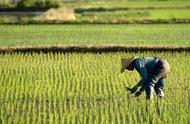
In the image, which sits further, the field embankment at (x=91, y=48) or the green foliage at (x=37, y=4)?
the green foliage at (x=37, y=4)

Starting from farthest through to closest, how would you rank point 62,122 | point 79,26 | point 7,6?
point 7,6 < point 79,26 < point 62,122

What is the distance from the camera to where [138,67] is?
8.23 meters

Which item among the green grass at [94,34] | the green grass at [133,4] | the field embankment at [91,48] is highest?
the green grass at [133,4]

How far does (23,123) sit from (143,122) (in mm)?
1805

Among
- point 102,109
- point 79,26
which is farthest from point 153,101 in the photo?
point 79,26

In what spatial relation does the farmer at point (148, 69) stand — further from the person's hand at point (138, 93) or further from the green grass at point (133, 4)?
the green grass at point (133, 4)

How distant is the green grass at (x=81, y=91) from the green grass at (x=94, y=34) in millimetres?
1617

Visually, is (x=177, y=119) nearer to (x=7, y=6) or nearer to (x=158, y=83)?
(x=158, y=83)

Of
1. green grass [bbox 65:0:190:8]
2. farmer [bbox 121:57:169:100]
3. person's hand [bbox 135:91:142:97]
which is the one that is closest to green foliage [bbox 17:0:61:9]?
green grass [bbox 65:0:190:8]

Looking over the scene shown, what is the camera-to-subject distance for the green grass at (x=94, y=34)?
15.1m

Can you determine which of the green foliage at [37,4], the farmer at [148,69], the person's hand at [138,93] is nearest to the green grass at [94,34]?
the person's hand at [138,93]

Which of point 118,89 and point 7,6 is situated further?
point 7,6

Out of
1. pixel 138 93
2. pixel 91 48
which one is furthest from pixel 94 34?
pixel 138 93

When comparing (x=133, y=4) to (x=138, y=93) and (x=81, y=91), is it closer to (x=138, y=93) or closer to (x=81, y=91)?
(x=81, y=91)
